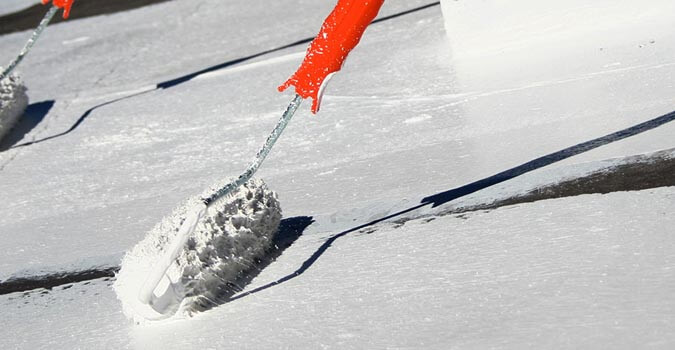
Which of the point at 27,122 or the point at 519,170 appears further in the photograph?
the point at 27,122

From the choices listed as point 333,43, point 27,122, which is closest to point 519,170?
point 333,43

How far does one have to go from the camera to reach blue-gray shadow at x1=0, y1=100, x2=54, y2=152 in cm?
555

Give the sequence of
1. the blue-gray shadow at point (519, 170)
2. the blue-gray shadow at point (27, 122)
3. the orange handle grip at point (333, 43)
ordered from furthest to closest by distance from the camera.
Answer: the blue-gray shadow at point (27, 122) < the blue-gray shadow at point (519, 170) < the orange handle grip at point (333, 43)

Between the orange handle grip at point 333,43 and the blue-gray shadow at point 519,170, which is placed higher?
the orange handle grip at point 333,43

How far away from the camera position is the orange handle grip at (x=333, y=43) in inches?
133

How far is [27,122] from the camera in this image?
5.79 m

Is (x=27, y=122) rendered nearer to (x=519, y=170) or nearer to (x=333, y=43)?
(x=333, y=43)

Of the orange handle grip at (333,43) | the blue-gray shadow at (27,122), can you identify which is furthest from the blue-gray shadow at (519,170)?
the blue-gray shadow at (27,122)

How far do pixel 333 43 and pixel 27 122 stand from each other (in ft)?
9.40

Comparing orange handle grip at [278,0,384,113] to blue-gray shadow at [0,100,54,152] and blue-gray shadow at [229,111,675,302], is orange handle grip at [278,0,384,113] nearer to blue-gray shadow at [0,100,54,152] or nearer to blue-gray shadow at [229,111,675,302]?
blue-gray shadow at [229,111,675,302]

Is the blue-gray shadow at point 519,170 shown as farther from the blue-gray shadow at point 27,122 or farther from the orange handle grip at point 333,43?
the blue-gray shadow at point 27,122

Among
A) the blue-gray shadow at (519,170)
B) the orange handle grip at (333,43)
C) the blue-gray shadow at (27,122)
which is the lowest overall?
the blue-gray shadow at (519,170)

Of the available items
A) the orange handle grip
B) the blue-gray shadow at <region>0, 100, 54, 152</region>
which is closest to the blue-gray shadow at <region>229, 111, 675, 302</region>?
the orange handle grip

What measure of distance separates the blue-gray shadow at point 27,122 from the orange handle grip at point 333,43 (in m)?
2.53
